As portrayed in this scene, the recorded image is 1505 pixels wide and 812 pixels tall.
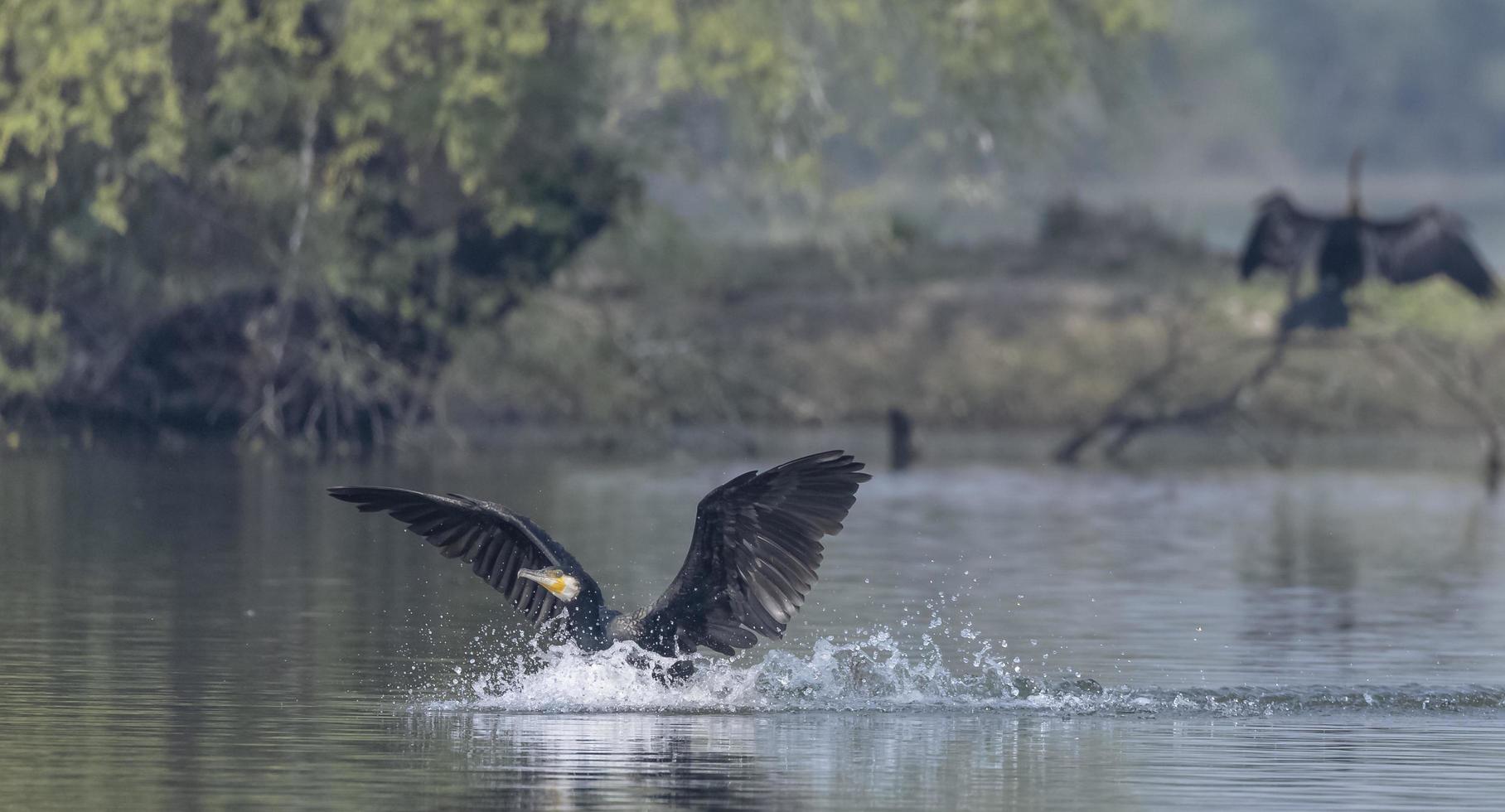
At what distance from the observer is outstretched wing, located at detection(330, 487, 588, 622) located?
13.3m

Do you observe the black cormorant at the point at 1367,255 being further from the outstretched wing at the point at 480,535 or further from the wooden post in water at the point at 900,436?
the outstretched wing at the point at 480,535

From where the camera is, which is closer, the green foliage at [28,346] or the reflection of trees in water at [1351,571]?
the reflection of trees in water at [1351,571]

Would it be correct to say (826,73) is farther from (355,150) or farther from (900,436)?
(355,150)

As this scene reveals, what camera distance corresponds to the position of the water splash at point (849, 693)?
1308 cm

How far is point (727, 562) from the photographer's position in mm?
12977

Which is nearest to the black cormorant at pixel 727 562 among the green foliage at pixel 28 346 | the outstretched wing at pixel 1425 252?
the green foliage at pixel 28 346

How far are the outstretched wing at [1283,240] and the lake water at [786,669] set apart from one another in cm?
446

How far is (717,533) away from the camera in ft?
42.3

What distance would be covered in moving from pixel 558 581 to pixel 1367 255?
17598mm

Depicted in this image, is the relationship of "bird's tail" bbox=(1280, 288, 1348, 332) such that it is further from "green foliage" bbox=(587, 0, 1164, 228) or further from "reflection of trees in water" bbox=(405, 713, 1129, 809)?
"reflection of trees in water" bbox=(405, 713, 1129, 809)

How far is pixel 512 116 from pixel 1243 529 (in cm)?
883

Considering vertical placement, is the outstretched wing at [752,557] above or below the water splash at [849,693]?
above

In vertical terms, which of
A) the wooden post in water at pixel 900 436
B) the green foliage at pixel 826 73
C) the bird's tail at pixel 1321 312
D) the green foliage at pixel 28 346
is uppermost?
the green foliage at pixel 826 73

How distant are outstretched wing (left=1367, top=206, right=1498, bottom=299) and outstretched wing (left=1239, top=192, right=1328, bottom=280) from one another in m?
0.68
